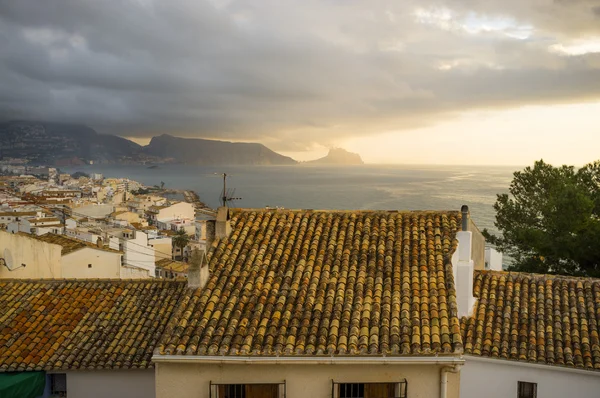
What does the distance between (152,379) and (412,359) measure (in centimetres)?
561

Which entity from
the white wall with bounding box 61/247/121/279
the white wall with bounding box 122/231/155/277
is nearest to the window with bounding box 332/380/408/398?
the white wall with bounding box 61/247/121/279

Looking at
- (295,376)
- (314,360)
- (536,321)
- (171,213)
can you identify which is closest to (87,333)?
(295,376)

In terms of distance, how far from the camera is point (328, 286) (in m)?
9.42

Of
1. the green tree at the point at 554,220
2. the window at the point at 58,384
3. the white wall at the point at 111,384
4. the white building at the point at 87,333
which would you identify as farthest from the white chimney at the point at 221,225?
the green tree at the point at 554,220

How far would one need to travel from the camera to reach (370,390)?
27.6ft

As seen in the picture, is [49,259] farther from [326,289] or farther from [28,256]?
[326,289]

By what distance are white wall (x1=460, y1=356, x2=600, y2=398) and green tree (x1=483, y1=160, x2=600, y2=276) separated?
1075cm

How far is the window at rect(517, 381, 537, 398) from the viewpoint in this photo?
1104 cm

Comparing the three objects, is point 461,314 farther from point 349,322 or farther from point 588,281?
point 349,322

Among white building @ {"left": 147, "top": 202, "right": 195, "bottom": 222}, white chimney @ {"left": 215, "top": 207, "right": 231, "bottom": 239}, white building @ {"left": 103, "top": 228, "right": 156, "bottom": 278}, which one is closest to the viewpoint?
white chimney @ {"left": 215, "top": 207, "right": 231, "bottom": 239}

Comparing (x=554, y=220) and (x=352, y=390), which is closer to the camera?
(x=352, y=390)

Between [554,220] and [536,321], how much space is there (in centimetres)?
1141

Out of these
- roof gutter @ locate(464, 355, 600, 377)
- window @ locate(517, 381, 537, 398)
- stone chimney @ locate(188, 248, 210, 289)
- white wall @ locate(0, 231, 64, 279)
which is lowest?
window @ locate(517, 381, 537, 398)

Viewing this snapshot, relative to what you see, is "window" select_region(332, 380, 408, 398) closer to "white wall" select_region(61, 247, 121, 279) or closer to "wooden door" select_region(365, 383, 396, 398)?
"wooden door" select_region(365, 383, 396, 398)
